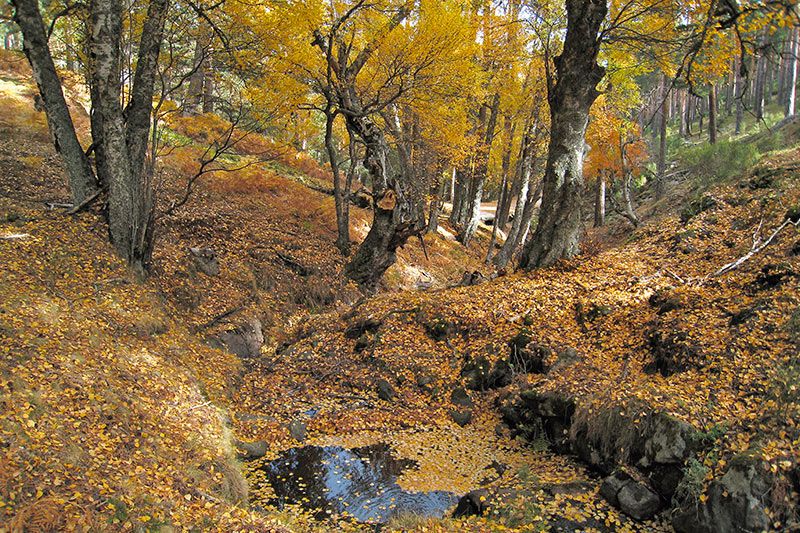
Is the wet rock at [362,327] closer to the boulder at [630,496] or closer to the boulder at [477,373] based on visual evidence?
the boulder at [477,373]

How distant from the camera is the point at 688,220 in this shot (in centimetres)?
1198

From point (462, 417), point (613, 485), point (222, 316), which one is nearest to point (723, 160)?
point (462, 417)

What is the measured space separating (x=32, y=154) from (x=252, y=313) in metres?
7.35

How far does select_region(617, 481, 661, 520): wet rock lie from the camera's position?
507 centimetres

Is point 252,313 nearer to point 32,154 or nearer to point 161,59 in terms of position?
point 161,59

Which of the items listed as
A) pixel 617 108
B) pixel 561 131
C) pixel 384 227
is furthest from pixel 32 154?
pixel 617 108

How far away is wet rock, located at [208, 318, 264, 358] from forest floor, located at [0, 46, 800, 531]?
0.27 m

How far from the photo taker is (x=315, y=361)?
9.52 m

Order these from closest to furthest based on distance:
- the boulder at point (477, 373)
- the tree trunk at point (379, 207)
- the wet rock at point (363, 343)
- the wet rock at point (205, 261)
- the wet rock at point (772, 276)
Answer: the wet rock at point (772, 276), the boulder at point (477, 373), the wet rock at point (363, 343), the wet rock at point (205, 261), the tree trunk at point (379, 207)

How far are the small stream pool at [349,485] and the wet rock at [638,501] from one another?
6.10 ft

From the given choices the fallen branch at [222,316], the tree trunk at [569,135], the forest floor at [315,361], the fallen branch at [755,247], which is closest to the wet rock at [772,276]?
the forest floor at [315,361]

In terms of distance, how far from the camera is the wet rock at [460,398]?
812 centimetres

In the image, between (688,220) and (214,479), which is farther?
(688,220)

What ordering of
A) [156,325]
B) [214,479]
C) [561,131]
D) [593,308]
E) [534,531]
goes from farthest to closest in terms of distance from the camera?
[561,131], [593,308], [156,325], [214,479], [534,531]
